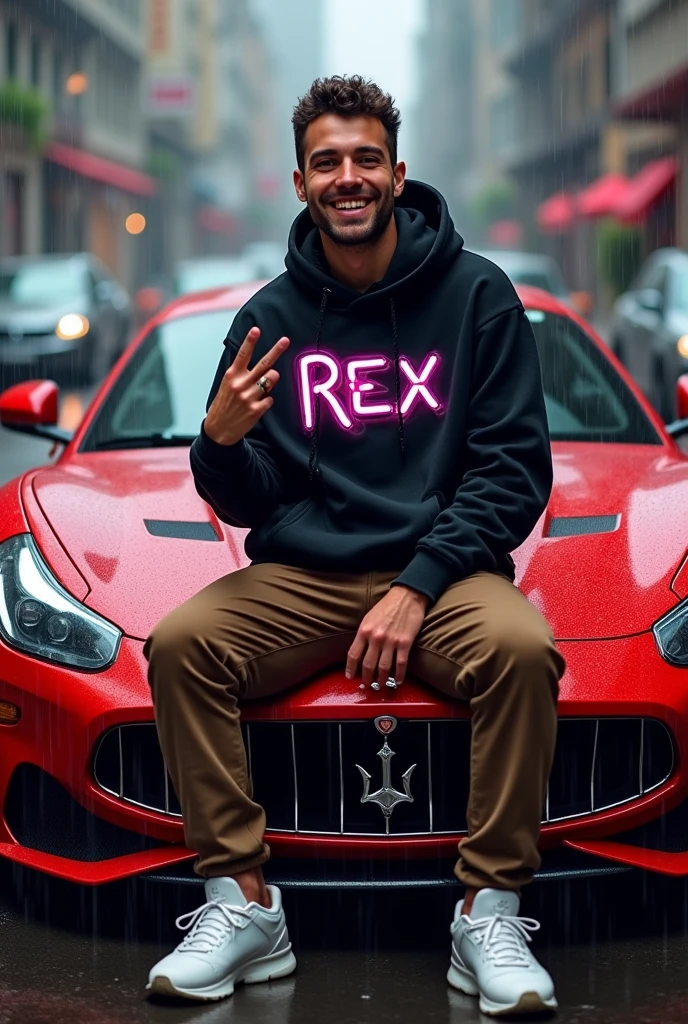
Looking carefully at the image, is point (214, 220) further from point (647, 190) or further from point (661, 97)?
point (661, 97)

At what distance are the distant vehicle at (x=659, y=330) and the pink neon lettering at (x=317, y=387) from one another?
8.15m

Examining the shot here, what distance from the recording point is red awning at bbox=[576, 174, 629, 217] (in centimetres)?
3903

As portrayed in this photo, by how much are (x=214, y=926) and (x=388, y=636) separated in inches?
24.3

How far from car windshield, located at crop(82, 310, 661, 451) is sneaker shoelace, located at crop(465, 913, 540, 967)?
1918 millimetres

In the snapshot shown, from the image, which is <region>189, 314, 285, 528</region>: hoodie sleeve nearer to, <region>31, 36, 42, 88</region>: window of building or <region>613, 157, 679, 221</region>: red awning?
<region>613, 157, 679, 221</region>: red awning

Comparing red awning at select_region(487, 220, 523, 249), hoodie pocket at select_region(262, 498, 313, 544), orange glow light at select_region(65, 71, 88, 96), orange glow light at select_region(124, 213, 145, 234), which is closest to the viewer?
hoodie pocket at select_region(262, 498, 313, 544)

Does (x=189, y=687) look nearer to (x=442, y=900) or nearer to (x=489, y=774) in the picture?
(x=489, y=774)

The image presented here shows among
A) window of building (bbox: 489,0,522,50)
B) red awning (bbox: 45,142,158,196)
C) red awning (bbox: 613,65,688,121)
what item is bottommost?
red awning (bbox: 613,65,688,121)

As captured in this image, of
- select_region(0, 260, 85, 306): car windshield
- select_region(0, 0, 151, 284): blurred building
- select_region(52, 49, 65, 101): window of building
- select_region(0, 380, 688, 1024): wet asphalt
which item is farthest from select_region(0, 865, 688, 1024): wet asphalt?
select_region(52, 49, 65, 101): window of building

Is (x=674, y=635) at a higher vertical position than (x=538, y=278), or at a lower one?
lower

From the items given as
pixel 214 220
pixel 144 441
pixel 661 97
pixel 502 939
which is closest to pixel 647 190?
pixel 661 97

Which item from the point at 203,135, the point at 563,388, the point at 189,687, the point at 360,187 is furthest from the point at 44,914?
the point at 203,135

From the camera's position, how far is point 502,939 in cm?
286

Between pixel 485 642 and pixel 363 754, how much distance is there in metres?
0.33
